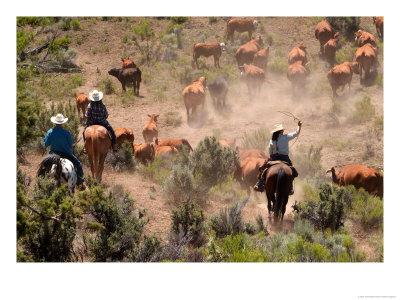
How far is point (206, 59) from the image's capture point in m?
27.8

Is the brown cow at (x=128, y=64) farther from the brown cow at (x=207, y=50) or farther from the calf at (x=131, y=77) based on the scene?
the brown cow at (x=207, y=50)

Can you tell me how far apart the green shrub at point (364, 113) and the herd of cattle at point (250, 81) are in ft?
7.27

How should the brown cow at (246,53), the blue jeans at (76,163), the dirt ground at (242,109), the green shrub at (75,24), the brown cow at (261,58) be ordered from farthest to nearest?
the green shrub at (75,24) → the brown cow at (246,53) → the brown cow at (261,58) → the dirt ground at (242,109) → the blue jeans at (76,163)

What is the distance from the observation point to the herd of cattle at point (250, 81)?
1254cm

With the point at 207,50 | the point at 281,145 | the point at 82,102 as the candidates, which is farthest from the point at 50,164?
the point at 207,50

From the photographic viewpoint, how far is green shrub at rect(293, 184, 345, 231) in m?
10.2

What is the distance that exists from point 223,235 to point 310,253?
6.37 ft

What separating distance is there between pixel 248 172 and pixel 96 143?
12.6 ft

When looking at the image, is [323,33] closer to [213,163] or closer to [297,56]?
[297,56]

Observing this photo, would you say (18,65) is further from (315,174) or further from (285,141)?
(315,174)

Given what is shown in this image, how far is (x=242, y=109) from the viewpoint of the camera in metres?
21.4

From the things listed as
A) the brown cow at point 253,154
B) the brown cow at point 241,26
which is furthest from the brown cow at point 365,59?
the brown cow at point 253,154

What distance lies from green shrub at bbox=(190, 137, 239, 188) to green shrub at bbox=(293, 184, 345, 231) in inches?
121

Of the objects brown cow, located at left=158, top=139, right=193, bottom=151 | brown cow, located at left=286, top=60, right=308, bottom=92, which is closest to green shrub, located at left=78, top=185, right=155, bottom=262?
brown cow, located at left=158, top=139, right=193, bottom=151
